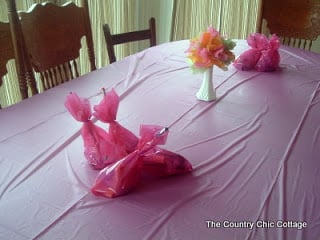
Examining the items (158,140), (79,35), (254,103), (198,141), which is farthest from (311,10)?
(158,140)

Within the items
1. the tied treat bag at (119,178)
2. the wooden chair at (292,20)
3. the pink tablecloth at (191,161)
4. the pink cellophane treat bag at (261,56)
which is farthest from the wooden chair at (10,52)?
the wooden chair at (292,20)

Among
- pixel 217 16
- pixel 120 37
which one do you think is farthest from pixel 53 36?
pixel 217 16

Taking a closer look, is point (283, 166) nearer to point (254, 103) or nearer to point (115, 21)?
point (254, 103)

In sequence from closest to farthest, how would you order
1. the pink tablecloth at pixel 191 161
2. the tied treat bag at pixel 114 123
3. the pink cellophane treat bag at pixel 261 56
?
the pink tablecloth at pixel 191 161 < the tied treat bag at pixel 114 123 < the pink cellophane treat bag at pixel 261 56

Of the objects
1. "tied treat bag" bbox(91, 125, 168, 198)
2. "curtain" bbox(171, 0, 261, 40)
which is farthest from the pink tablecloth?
"curtain" bbox(171, 0, 261, 40)

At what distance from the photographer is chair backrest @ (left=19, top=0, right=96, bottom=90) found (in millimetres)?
1617

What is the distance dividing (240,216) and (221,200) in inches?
2.7

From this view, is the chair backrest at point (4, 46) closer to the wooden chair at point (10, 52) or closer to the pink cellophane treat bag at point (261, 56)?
the wooden chair at point (10, 52)

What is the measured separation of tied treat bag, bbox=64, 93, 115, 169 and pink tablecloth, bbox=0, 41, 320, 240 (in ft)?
0.13

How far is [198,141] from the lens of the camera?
3.83 ft

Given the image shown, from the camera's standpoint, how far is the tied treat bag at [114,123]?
0.95 m

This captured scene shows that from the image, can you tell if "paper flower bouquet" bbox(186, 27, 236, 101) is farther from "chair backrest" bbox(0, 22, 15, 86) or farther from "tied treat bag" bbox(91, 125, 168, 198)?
"chair backrest" bbox(0, 22, 15, 86)

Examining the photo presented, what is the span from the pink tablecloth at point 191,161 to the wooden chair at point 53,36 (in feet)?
0.67

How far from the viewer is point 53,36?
1.72 meters
